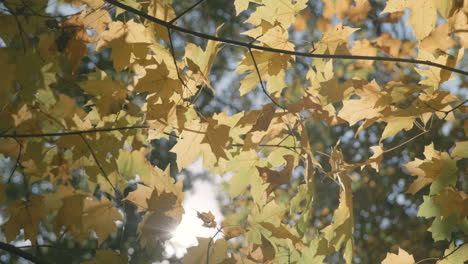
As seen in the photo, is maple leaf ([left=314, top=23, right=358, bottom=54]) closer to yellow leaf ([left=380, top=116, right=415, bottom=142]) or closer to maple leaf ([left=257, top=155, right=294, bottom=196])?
yellow leaf ([left=380, top=116, right=415, bottom=142])

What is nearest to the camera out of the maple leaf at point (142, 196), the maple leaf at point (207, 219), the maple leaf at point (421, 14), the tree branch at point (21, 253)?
the tree branch at point (21, 253)

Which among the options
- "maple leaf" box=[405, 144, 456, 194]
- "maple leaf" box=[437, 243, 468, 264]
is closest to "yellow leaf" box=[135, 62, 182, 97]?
"maple leaf" box=[405, 144, 456, 194]

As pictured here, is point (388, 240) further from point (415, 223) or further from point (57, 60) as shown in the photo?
point (57, 60)

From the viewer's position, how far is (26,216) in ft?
5.46

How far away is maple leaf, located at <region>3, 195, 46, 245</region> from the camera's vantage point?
1.65 m

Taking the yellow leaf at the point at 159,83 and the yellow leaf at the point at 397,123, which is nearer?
the yellow leaf at the point at 159,83

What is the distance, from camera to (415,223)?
541cm

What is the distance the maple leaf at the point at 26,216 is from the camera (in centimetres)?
165

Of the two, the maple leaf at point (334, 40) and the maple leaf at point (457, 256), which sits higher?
the maple leaf at point (334, 40)

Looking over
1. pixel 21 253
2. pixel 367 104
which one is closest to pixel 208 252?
pixel 21 253

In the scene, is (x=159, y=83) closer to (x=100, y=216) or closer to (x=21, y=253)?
(x=100, y=216)

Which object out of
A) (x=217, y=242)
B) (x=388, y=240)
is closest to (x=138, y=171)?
(x=217, y=242)

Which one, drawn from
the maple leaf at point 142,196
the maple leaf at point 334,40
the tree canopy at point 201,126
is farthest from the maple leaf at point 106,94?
the maple leaf at point 334,40

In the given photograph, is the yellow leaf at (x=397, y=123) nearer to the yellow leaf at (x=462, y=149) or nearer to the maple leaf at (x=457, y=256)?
the yellow leaf at (x=462, y=149)
